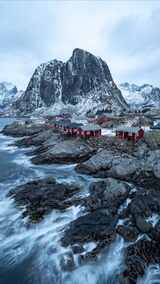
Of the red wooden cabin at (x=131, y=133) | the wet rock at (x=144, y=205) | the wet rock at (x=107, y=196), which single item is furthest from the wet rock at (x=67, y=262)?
the red wooden cabin at (x=131, y=133)

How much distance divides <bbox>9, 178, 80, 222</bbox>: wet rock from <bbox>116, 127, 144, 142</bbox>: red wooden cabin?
23368 millimetres

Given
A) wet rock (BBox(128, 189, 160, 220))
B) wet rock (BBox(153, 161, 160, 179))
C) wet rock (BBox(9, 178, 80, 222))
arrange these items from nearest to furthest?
wet rock (BBox(128, 189, 160, 220)), wet rock (BBox(9, 178, 80, 222)), wet rock (BBox(153, 161, 160, 179))

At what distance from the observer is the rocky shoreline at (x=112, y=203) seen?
1838cm

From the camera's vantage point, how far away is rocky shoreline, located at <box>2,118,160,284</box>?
1838 cm

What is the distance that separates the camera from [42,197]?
2703cm

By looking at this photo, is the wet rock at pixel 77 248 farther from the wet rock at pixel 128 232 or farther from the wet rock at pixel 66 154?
the wet rock at pixel 66 154

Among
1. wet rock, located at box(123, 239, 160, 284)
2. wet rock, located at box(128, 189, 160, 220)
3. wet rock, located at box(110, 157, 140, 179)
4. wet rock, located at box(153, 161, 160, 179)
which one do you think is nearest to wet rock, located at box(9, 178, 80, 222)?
wet rock, located at box(128, 189, 160, 220)

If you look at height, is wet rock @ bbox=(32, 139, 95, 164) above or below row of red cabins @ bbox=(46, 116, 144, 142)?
below

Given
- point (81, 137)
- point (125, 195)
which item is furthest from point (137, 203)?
point (81, 137)

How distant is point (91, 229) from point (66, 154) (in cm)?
2551

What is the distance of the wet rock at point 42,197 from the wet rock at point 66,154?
41.1 ft

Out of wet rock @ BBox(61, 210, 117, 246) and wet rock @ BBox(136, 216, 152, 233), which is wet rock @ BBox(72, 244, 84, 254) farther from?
wet rock @ BBox(136, 216, 152, 233)

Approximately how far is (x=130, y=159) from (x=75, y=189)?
40.2 ft

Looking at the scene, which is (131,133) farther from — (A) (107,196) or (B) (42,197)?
(B) (42,197)
